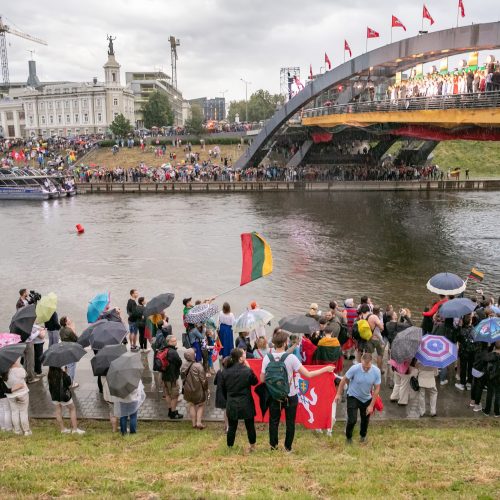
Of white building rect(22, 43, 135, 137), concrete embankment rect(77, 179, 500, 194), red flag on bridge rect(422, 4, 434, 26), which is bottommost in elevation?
concrete embankment rect(77, 179, 500, 194)

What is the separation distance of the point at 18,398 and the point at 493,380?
7.34m

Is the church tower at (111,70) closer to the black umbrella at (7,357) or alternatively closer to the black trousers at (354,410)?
the black umbrella at (7,357)

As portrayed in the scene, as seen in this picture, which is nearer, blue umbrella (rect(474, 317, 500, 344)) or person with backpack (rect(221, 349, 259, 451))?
person with backpack (rect(221, 349, 259, 451))

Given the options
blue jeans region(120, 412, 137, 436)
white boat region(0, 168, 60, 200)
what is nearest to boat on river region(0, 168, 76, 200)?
white boat region(0, 168, 60, 200)

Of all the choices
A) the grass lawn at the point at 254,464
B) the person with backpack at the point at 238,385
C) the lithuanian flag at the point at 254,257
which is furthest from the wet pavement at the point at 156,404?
the lithuanian flag at the point at 254,257

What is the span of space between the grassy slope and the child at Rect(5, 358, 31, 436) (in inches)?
2320

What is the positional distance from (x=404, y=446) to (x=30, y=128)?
5221 inches

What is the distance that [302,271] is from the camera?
19.7 metres

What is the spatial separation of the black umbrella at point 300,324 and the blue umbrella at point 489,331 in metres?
2.68

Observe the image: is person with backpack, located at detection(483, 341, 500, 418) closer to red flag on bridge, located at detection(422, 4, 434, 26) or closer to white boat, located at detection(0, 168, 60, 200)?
red flag on bridge, located at detection(422, 4, 434, 26)

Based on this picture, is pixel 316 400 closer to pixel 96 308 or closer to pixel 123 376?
pixel 123 376

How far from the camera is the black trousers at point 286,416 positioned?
6.58 m

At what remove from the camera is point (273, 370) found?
6.39 meters

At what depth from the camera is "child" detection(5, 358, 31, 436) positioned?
759 centimetres
